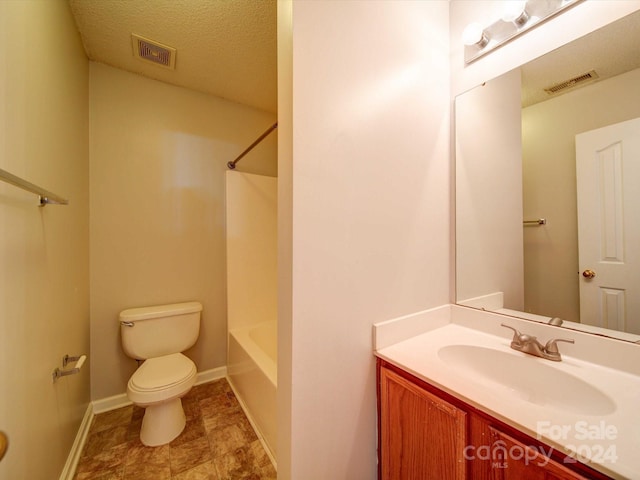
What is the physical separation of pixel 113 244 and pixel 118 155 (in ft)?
2.26

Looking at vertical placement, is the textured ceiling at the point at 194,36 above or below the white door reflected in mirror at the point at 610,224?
above

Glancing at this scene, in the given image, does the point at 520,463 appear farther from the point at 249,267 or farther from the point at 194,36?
the point at 194,36

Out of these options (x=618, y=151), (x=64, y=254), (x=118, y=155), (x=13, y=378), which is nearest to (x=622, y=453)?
(x=618, y=151)

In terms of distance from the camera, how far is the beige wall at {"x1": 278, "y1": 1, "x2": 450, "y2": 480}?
881 millimetres

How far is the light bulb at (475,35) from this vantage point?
119cm

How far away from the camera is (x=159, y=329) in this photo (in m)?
1.86

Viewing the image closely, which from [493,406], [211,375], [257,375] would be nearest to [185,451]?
[257,375]

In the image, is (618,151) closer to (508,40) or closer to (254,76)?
(508,40)

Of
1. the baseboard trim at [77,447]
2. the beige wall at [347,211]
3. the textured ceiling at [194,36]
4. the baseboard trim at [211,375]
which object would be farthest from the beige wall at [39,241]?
the beige wall at [347,211]

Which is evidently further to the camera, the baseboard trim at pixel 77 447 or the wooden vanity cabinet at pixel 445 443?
the baseboard trim at pixel 77 447

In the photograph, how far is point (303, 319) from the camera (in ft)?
2.91

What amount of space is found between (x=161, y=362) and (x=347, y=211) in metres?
1.78

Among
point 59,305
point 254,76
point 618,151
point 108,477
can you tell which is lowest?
point 108,477

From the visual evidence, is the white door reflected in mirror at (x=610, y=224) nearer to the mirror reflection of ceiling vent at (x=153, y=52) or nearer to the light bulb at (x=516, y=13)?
the light bulb at (x=516, y=13)
